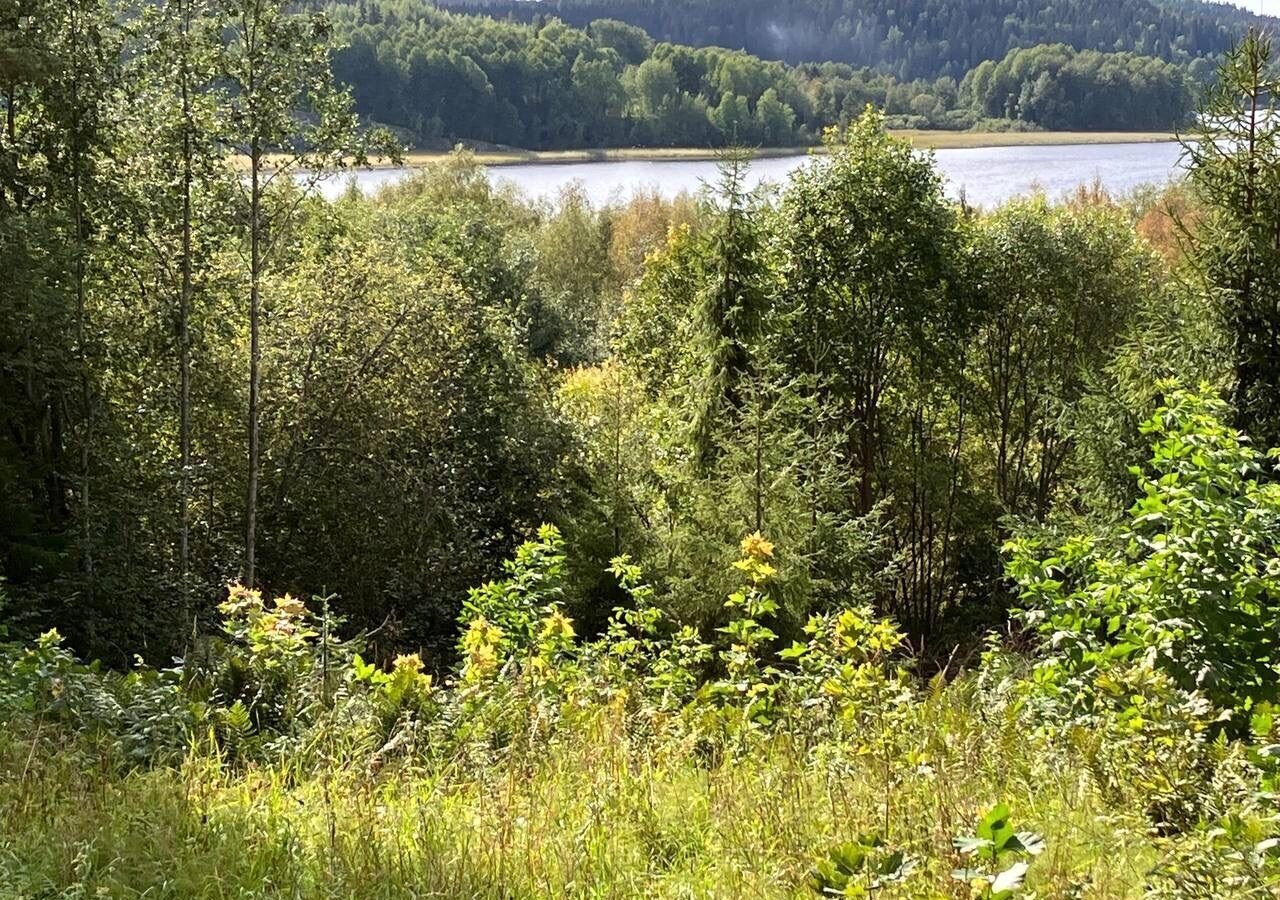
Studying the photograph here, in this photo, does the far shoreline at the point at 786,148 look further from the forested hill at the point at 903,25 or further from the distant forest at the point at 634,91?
the forested hill at the point at 903,25

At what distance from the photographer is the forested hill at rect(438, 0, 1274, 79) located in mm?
167125

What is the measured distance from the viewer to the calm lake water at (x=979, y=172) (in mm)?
50969

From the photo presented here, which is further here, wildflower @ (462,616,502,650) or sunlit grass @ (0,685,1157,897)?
wildflower @ (462,616,502,650)

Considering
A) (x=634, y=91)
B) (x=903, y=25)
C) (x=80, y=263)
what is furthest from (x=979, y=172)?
(x=903, y=25)

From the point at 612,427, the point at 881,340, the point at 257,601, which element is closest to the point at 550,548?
the point at 257,601

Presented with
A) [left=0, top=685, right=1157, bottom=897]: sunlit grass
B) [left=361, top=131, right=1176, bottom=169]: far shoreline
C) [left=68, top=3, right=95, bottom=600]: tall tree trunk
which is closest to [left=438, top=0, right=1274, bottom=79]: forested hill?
[left=361, top=131, right=1176, bottom=169]: far shoreline

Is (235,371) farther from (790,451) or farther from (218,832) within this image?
(218,832)

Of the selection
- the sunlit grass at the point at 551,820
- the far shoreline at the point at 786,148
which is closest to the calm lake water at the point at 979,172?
the far shoreline at the point at 786,148

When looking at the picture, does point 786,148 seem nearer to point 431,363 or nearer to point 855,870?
point 431,363

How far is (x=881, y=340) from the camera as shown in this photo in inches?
632

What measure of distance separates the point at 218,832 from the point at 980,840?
263 centimetres

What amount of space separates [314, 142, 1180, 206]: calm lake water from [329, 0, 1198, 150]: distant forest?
6.96 metres

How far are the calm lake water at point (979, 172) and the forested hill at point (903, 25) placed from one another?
7941 centimetres

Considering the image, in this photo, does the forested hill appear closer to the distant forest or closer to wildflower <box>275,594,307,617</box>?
the distant forest
